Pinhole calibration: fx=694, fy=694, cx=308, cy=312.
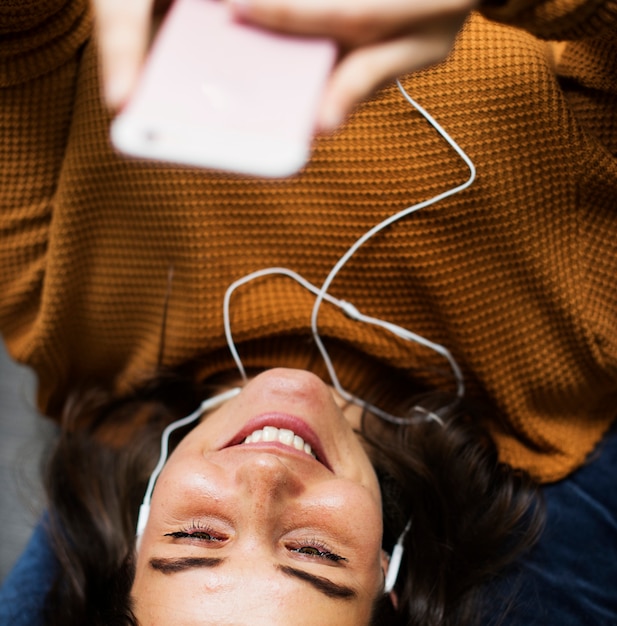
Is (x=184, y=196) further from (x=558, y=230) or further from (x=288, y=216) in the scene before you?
(x=558, y=230)

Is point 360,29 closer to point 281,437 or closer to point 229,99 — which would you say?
point 229,99

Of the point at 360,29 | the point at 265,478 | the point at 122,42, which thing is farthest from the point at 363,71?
the point at 265,478

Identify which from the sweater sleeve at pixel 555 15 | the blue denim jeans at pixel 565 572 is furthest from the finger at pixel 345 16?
the blue denim jeans at pixel 565 572

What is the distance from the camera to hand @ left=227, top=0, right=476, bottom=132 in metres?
0.36

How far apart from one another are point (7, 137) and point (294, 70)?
0.57 m

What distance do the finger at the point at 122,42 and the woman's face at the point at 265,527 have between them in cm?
39

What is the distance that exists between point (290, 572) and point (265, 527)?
5 centimetres

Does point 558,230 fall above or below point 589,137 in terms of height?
below

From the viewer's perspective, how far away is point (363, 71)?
1.24 ft

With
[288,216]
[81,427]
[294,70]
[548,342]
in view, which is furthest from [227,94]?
[81,427]

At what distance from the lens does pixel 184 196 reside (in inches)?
32.8

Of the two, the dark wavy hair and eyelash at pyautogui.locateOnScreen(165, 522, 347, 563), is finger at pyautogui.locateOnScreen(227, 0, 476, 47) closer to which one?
eyelash at pyautogui.locateOnScreen(165, 522, 347, 563)

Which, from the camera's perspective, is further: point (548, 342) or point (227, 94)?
point (548, 342)

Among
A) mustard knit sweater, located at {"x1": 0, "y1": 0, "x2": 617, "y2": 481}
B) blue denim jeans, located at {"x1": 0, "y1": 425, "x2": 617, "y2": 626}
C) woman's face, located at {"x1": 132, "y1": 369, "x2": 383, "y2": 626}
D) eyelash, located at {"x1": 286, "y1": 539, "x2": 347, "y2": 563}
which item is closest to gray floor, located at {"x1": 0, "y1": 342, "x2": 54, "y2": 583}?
blue denim jeans, located at {"x1": 0, "y1": 425, "x2": 617, "y2": 626}
